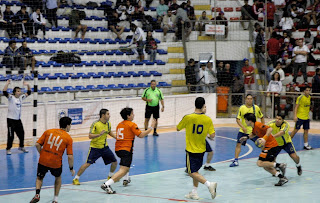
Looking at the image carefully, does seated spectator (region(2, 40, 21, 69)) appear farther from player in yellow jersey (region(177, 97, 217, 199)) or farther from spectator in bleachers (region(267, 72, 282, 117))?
player in yellow jersey (region(177, 97, 217, 199))

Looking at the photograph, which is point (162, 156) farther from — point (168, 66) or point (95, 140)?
point (168, 66)

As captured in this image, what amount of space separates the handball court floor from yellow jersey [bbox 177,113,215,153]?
1.06 meters

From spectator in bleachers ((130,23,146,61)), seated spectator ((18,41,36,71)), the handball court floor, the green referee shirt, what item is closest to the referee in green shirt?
the green referee shirt

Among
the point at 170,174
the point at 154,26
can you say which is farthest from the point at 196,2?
the point at 170,174

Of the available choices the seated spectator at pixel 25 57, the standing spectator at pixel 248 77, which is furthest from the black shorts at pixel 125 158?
the standing spectator at pixel 248 77

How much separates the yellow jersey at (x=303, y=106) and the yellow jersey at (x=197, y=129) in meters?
7.41

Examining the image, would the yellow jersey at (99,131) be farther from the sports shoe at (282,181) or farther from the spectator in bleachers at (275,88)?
the spectator in bleachers at (275,88)

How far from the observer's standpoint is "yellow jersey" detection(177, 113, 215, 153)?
10391 mm

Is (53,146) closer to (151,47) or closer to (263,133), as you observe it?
(263,133)

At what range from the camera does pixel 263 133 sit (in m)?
11.9

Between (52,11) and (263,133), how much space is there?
1607 cm

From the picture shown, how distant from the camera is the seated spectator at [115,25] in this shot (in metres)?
26.5

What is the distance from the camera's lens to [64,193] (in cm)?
1116

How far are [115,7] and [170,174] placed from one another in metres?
16.3
